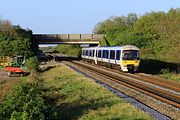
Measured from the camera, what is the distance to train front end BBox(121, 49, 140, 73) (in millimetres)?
40594

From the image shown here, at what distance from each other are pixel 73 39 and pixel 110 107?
271 feet

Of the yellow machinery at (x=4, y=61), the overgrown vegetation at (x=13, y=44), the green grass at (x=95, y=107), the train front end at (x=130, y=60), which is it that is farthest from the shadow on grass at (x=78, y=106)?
the overgrown vegetation at (x=13, y=44)

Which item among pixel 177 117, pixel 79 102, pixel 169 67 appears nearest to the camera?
pixel 177 117

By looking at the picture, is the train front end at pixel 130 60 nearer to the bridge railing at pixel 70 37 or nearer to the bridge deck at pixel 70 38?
the bridge deck at pixel 70 38

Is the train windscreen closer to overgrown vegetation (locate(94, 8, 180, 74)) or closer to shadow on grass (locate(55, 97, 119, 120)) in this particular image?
overgrown vegetation (locate(94, 8, 180, 74))

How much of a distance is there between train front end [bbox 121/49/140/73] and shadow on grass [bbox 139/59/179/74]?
7.04 ft

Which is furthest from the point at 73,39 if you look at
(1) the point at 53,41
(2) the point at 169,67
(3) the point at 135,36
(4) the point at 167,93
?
(4) the point at 167,93

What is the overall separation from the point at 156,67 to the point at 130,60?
13.8 feet

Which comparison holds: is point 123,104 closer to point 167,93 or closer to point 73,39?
point 167,93

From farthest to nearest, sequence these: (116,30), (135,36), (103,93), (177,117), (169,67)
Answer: (116,30)
(135,36)
(169,67)
(103,93)
(177,117)

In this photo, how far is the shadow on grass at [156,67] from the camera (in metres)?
40.8

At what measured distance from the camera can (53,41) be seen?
100500mm

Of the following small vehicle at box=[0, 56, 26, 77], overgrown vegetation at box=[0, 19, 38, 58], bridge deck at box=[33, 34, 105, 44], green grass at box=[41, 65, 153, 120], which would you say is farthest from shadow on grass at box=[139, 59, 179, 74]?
bridge deck at box=[33, 34, 105, 44]

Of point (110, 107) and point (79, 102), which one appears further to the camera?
point (79, 102)
